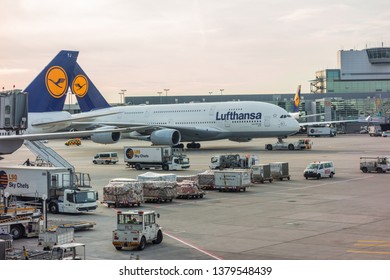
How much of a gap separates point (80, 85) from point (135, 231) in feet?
305

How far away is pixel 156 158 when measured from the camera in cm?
7800

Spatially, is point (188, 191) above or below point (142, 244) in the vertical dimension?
above

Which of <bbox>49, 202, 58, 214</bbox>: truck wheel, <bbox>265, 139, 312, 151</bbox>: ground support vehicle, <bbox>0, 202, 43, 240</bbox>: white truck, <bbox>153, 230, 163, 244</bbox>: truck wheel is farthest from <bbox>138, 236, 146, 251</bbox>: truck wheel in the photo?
<bbox>265, 139, 312, 151</bbox>: ground support vehicle

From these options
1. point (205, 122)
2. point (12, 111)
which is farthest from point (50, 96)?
point (205, 122)

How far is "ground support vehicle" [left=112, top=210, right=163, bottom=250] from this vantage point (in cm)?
3322

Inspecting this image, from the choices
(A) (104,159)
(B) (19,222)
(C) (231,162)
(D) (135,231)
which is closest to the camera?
(D) (135,231)

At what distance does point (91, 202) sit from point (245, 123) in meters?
58.4

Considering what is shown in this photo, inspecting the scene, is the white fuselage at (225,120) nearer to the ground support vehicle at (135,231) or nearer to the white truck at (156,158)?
the white truck at (156,158)

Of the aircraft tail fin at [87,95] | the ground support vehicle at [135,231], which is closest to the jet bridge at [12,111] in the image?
the ground support vehicle at [135,231]

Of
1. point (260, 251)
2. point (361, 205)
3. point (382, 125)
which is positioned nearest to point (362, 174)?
point (361, 205)

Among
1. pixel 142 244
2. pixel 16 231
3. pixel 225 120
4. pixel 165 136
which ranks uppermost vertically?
pixel 225 120

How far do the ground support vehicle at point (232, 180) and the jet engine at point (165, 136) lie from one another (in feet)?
134

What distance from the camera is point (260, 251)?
1245 inches

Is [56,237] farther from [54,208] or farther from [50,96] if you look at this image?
[50,96]
